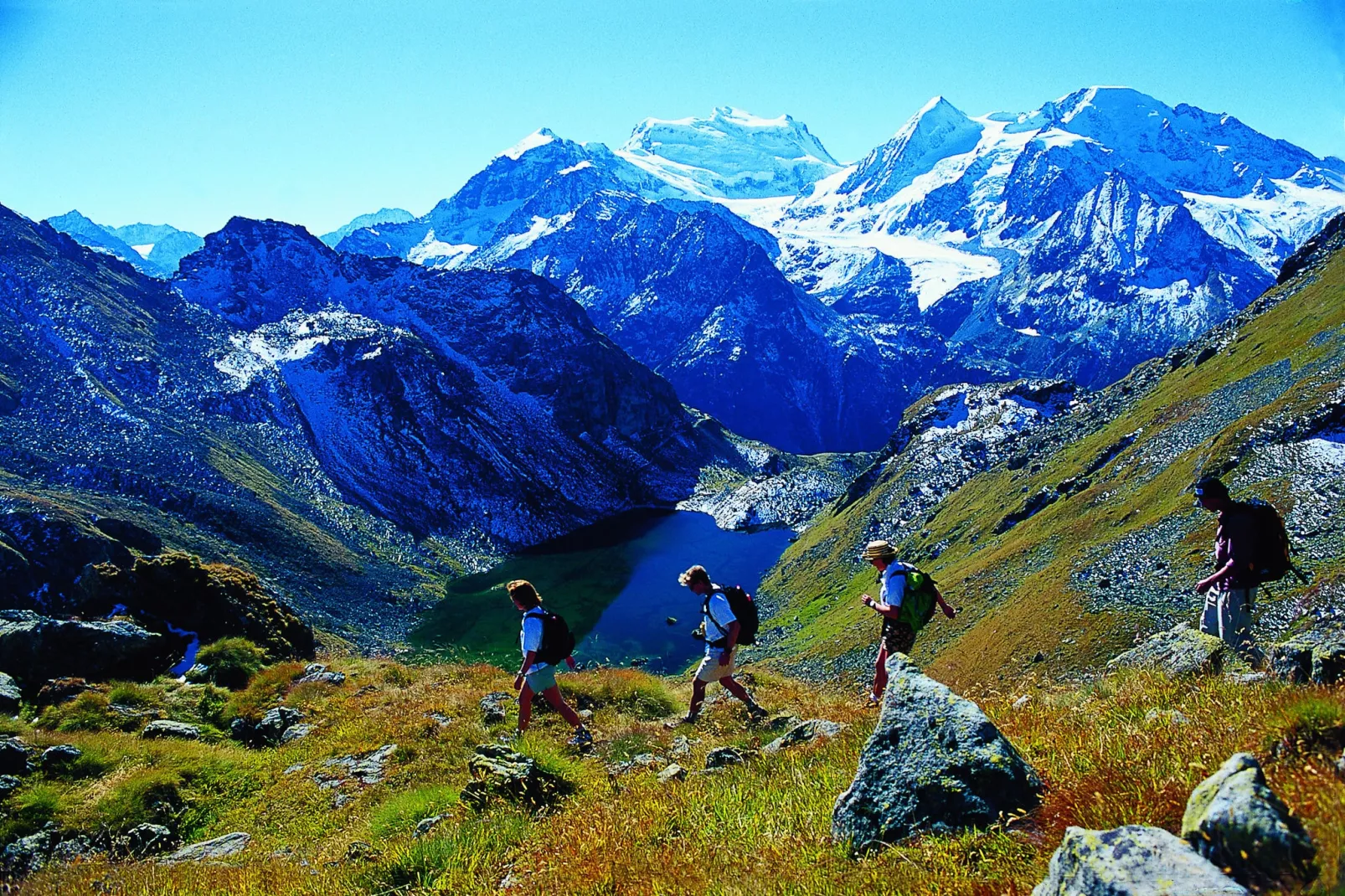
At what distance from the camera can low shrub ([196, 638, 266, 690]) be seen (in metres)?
22.4

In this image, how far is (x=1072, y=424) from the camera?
331 ft

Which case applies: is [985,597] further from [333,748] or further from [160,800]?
[160,800]

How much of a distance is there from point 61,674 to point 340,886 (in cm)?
1967

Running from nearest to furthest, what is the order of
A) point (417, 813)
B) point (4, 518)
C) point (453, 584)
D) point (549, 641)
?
point (417, 813)
point (549, 641)
point (4, 518)
point (453, 584)

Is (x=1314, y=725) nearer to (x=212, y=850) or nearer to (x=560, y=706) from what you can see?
(x=560, y=706)

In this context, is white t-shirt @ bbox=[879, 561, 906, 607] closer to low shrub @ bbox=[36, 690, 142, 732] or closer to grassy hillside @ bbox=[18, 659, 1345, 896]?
grassy hillside @ bbox=[18, 659, 1345, 896]

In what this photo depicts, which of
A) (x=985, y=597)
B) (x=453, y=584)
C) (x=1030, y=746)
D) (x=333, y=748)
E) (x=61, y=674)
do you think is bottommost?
(x=453, y=584)

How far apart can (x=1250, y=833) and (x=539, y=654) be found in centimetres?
1235

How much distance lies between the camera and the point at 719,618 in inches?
566

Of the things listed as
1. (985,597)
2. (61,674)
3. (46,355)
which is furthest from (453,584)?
(61,674)

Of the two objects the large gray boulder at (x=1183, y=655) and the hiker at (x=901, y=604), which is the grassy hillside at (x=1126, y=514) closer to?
the large gray boulder at (x=1183, y=655)

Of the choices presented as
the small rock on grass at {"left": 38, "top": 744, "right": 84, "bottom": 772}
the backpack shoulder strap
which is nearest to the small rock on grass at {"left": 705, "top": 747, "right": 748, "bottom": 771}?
the backpack shoulder strap

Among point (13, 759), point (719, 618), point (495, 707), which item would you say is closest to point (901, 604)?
point (719, 618)

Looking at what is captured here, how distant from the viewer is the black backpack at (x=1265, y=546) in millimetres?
10711
